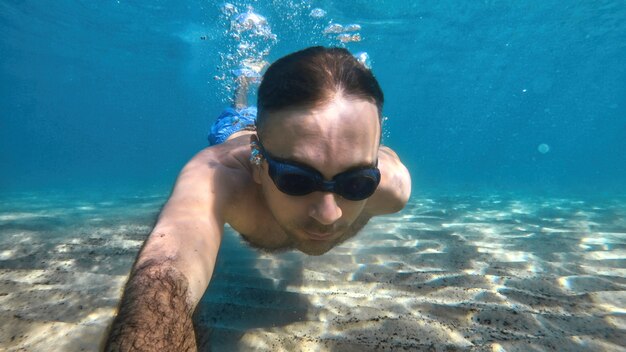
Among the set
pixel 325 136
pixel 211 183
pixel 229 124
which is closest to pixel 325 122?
pixel 325 136

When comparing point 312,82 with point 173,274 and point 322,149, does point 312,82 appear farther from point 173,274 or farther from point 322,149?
point 173,274

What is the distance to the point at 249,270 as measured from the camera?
4211 millimetres

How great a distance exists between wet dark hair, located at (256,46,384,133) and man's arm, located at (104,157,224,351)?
75cm

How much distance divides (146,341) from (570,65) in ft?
166

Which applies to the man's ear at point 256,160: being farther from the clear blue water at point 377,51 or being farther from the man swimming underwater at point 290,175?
the clear blue water at point 377,51

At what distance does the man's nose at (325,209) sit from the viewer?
240 cm

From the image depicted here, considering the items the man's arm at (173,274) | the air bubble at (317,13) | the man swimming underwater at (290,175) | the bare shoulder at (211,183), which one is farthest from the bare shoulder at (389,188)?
the air bubble at (317,13)

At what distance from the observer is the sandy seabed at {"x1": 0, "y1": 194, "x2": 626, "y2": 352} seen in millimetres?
2363

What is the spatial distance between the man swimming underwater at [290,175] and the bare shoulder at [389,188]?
2.42 ft

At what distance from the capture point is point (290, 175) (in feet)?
7.57

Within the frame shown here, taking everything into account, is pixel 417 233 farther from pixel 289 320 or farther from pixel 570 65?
pixel 570 65

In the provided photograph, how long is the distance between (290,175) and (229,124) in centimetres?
551

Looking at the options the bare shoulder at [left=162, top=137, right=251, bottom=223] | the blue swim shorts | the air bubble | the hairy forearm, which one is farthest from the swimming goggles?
the air bubble

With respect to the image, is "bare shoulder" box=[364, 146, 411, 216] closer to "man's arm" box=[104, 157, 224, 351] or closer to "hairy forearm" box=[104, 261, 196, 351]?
"man's arm" box=[104, 157, 224, 351]
